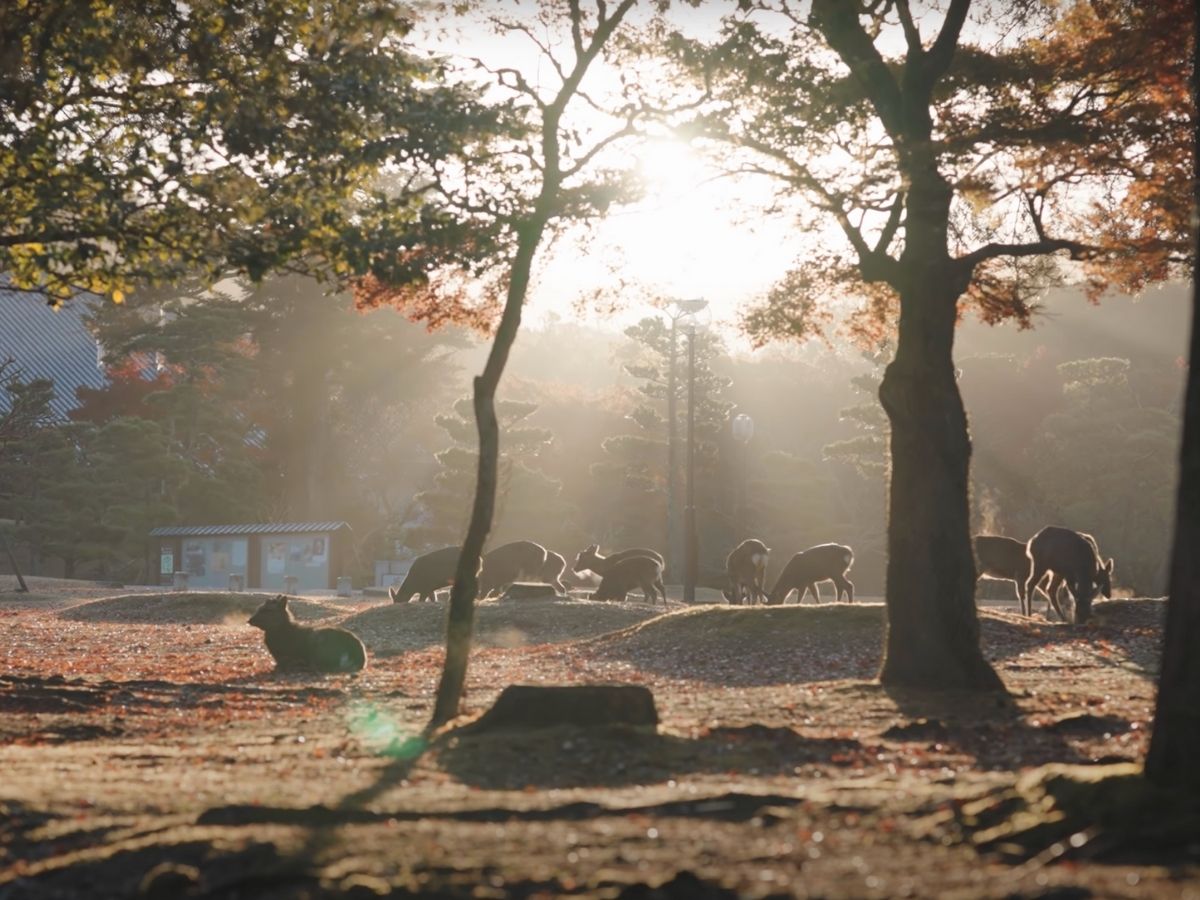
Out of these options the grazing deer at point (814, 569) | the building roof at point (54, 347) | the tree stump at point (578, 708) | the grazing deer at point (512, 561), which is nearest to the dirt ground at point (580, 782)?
the tree stump at point (578, 708)

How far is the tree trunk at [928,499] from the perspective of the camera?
1545cm

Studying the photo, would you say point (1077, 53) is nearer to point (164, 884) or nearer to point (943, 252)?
point (943, 252)

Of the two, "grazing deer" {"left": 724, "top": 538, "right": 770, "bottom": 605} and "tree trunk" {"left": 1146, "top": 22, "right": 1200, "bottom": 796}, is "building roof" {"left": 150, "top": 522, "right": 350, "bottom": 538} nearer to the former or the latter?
"grazing deer" {"left": 724, "top": 538, "right": 770, "bottom": 605}

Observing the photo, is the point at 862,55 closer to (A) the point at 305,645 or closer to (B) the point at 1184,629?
(B) the point at 1184,629

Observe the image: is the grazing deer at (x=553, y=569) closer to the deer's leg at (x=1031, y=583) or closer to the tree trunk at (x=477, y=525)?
the deer's leg at (x=1031, y=583)

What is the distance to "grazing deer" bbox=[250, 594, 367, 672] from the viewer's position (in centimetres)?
1917

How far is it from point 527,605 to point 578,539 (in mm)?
27275

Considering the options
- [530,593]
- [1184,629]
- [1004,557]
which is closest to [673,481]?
[530,593]

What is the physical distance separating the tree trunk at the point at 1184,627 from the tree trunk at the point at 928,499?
25.9ft

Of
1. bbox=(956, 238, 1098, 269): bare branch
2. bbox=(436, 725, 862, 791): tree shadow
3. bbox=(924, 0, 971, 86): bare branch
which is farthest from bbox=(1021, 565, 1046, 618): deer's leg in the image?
bbox=(436, 725, 862, 791): tree shadow

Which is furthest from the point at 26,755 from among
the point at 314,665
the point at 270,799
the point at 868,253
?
the point at 868,253

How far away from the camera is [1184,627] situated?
7438mm

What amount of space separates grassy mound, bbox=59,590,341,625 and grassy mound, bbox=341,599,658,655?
389 cm

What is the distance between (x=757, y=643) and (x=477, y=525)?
345 inches
